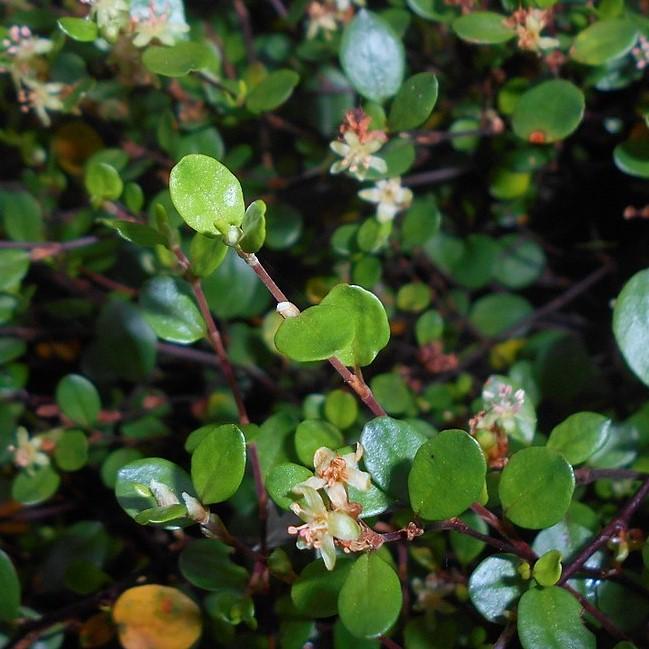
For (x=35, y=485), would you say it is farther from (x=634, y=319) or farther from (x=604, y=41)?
(x=604, y=41)

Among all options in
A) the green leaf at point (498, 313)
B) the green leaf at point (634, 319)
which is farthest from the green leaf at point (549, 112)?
the green leaf at point (498, 313)

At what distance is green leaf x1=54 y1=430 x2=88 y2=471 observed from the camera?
0.92 meters

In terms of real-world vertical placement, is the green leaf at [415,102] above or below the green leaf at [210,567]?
above

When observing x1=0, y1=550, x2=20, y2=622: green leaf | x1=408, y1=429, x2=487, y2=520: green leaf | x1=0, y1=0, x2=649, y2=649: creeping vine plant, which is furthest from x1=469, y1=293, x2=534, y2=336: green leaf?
x1=0, y1=550, x2=20, y2=622: green leaf

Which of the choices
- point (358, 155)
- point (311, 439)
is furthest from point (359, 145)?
point (311, 439)

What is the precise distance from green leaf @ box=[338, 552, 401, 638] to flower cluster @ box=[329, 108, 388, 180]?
458 mm

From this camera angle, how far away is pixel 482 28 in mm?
833

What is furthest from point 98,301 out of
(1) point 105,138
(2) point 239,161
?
(1) point 105,138

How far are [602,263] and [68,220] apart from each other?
2.91 ft

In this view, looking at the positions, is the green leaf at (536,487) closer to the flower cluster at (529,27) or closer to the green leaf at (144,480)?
the green leaf at (144,480)

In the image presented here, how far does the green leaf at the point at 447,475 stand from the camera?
1.78 feet

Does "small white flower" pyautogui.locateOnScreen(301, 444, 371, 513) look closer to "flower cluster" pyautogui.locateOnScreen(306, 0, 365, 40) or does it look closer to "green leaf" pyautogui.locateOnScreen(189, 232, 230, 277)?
"green leaf" pyautogui.locateOnScreen(189, 232, 230, 277)

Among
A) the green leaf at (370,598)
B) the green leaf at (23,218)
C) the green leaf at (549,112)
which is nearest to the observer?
the green leaf at (370,598)

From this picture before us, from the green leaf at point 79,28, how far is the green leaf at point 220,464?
0.47 meters
